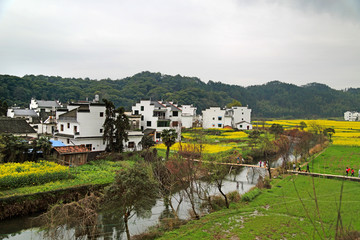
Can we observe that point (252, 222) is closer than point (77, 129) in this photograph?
Yes

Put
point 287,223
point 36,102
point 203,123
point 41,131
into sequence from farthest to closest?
point 203,123 → point 36,102 → point 41,131 → point 287,223

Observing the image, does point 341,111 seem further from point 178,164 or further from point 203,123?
point 178,164

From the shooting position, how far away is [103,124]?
102 feet

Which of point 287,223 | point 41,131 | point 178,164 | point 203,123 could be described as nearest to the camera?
point 287,223

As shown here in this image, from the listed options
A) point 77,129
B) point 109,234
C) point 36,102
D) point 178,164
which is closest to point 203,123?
point 36,102

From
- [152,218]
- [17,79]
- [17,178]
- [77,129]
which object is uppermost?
[17,79]

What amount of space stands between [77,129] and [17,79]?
60957 millimetres

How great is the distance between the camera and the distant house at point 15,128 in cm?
2933

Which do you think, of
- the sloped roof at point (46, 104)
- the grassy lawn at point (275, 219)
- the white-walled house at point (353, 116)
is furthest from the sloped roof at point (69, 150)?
the white-walled house at point (353, 116)

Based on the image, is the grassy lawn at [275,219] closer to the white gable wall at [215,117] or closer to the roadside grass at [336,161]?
the roadside grass at [336,161]

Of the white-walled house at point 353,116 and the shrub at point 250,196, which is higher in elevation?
the white-walled house at point 353,116

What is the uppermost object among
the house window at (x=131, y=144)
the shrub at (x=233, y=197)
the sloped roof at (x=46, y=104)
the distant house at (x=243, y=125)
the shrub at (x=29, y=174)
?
the sloped roof at (x=46, y=104)

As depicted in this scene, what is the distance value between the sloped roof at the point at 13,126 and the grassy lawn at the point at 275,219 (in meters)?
24.9

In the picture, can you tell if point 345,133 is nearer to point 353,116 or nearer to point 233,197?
point 233,197
